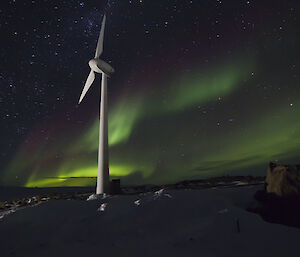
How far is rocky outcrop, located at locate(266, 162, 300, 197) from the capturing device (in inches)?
544

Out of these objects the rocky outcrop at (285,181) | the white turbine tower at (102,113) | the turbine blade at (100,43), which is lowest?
the rocky outcrop at (285,181)

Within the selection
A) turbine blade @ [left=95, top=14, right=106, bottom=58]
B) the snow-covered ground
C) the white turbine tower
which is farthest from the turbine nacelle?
the snow-covered ground

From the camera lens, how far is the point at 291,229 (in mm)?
11742

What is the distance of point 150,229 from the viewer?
40.6 feet

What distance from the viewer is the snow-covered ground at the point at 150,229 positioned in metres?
9.89

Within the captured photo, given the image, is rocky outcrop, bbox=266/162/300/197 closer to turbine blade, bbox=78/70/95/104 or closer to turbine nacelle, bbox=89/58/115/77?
turbine nacelle, bbox=89/58/115/77

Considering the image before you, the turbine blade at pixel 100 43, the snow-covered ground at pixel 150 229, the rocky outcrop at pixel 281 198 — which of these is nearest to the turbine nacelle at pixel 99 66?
the turbine blade at pixel 100 43

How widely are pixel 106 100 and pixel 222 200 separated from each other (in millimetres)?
20514

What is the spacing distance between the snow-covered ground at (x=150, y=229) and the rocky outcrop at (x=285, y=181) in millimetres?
2124

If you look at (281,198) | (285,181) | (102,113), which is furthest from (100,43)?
(281,198)

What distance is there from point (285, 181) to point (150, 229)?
342 inches

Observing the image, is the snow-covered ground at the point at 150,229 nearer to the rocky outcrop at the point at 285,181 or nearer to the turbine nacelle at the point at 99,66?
the rocky outcrop at the point at 285,181

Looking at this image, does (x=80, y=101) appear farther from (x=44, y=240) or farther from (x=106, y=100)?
(x=44, y=240)

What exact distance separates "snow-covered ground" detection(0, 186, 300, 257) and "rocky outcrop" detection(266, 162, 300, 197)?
2124mm
